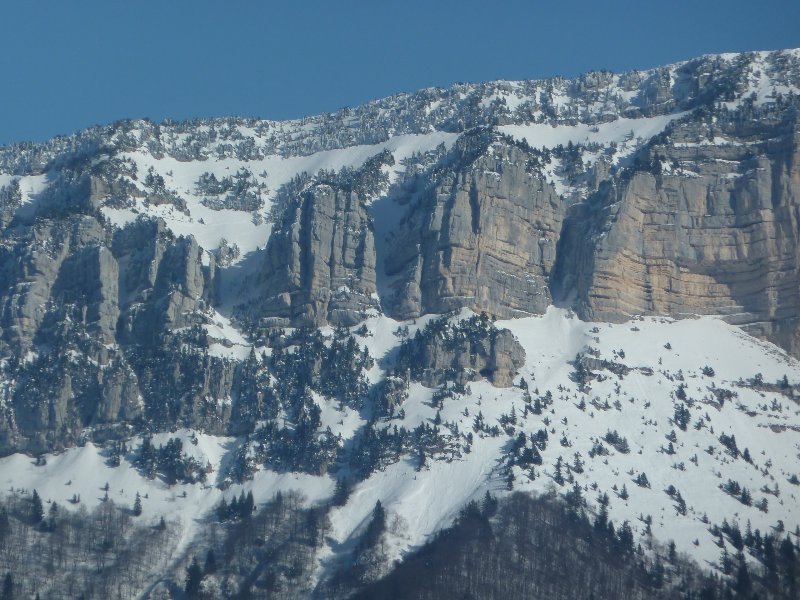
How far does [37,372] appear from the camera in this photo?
7618 inches

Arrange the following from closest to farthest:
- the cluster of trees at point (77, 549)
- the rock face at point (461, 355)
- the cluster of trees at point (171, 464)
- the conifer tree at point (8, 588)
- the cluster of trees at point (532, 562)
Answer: the cluster of trees at point (532, 562)
the conifer tree at point (8, 588)
the cluster of trees at point (77, 549)
the cluster of trees at point (171, 464)
the rock face at point (461, 355)

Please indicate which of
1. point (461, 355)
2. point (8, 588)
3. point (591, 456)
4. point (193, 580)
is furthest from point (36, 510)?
point (591, 456)

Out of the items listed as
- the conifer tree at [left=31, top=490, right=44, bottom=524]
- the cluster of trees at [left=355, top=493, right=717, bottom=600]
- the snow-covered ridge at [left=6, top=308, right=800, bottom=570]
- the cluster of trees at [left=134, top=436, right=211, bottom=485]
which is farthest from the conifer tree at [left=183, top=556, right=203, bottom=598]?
the conifer tree at [left=31, top=490, right=44, bottom=524]

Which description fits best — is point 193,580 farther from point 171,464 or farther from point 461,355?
point 461,355

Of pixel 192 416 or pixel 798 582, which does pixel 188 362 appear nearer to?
pixel 192 416

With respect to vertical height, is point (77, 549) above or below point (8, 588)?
above

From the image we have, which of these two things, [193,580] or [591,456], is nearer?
[193,580]

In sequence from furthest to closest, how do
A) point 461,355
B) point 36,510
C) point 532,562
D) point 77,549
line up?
point 461,355
point 36,510
point 77,549
point 532,562

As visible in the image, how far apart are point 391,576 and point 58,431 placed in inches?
2057

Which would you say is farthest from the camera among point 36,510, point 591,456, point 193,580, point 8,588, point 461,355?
point 461,355

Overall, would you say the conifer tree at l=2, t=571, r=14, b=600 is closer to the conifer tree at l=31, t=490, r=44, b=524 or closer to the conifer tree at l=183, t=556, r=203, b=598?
the conifer tree at l=31, t=490, r=44, b=524

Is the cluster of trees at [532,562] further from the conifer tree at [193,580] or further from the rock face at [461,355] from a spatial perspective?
the rock face at [461,355]

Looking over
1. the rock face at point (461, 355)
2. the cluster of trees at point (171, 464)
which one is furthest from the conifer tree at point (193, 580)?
the rock face at point (461, 355)

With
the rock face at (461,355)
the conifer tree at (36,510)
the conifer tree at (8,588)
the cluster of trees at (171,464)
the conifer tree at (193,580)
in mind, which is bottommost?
the conifer tree at (8,588)
